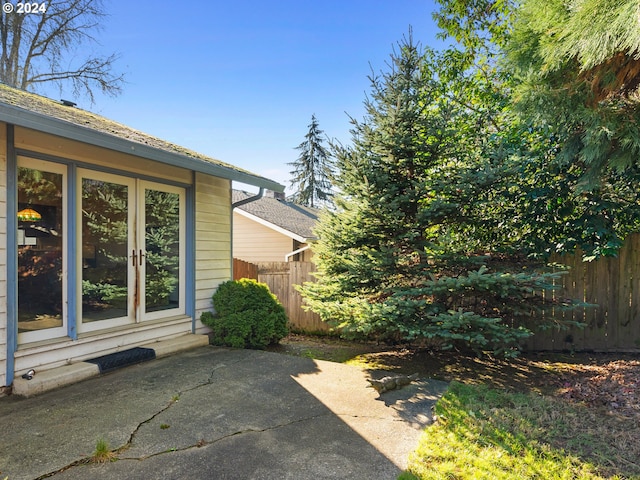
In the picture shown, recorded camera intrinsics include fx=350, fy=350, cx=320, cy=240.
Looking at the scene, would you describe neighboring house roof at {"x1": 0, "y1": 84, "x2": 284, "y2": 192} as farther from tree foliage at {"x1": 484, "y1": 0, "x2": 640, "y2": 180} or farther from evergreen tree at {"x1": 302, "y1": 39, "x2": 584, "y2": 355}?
tree foliage at {"x1": 484, "y1": 0, "x2": 640, "y2": 180}

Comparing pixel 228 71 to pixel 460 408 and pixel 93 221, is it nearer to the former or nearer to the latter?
pixel 93 221

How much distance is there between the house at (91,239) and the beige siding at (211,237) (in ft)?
0.07

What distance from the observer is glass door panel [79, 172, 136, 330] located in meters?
3.87

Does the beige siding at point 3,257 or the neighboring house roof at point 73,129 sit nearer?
the neighboring house roof at point 73,129

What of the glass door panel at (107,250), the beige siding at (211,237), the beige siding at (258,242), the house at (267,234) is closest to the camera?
the glass door panel at (107,250)

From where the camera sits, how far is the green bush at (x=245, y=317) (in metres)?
5.01

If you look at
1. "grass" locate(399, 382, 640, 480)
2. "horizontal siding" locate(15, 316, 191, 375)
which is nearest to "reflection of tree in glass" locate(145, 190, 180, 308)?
Answer: "horizontal siding" locate(15, 316, 191, 375)

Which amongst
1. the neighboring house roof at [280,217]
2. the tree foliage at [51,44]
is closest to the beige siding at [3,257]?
the neighboring house roof at [280,217]

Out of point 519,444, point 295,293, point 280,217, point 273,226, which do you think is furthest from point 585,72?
point 280,217

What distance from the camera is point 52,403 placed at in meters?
2.92

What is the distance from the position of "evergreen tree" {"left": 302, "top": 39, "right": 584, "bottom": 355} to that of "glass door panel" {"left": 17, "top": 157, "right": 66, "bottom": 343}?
9.90 ft

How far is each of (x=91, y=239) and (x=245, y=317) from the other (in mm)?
2186

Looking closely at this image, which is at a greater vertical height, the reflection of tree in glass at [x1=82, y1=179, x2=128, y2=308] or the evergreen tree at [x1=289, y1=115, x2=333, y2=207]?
the evergreen tree at [x1=289, y1=115, x2=333, y2=207]

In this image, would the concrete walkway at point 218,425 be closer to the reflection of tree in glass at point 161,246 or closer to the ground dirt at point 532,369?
the ground dirt at point 532,369
